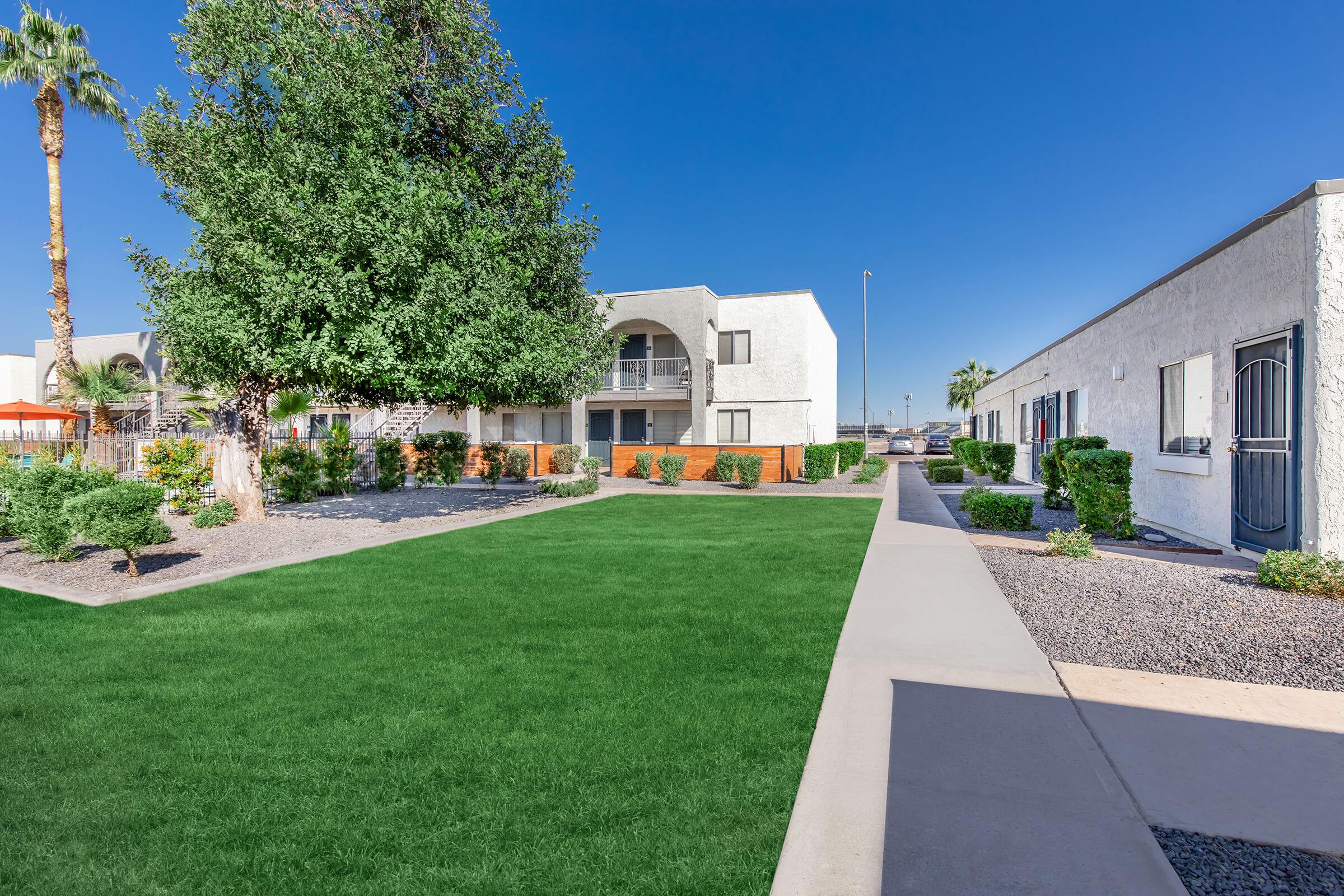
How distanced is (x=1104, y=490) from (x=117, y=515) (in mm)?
12254

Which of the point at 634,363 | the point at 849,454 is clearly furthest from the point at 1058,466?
the point at 634,363

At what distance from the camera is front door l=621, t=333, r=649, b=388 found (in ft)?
84.6

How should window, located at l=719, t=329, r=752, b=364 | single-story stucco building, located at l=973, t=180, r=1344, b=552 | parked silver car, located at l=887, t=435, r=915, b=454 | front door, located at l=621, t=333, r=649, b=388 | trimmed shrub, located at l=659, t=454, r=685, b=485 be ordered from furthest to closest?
1. parked silver car, located at l=887, t=435, r=915, b=454
2. window, located at l=719, t=329, r=752, b=364
3. front door, located at l=621, t=333, r=649, b=388
4. trimmed shrub, located at l=659, t=454, r=685, b=485
5. single-story stucco building, located at l=973, t=180, r=1344, b=552

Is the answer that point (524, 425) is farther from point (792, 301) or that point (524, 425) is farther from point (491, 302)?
point (491, 302)

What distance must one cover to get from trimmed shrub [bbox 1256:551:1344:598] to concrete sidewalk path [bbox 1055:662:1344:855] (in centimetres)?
274

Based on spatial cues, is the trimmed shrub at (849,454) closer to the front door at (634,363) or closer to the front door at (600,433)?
the front door at (634,363)

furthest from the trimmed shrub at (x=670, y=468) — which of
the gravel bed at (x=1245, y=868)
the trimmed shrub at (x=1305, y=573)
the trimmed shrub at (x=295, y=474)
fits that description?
the gravel bed at (x=1245, y=868)

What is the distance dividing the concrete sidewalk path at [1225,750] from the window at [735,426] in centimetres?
2208

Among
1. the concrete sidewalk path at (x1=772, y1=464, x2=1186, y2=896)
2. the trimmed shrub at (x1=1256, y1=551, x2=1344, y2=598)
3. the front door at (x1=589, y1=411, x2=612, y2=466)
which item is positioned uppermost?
the front door at (x1=589, y1=411, x2=612, y2=466)

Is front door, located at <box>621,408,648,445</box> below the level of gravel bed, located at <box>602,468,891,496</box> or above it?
above

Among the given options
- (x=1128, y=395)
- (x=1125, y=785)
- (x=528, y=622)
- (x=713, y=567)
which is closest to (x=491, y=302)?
(x=713, y=567)

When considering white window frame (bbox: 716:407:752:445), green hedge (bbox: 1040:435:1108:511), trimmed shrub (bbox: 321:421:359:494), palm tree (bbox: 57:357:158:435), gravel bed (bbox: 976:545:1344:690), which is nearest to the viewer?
gravel bed (bbox: 976:545:1344:690)

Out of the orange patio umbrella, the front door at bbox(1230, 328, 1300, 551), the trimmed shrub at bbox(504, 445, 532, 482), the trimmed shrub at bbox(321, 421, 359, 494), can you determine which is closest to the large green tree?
the trimmed shrub at bbox(321, 421, 359, 494)

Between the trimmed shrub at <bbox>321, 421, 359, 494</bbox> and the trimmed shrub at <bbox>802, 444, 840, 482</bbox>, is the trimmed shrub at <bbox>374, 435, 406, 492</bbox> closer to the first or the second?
the trimmed shrub at <bbox>321, 421, 359, 494</bbox>
